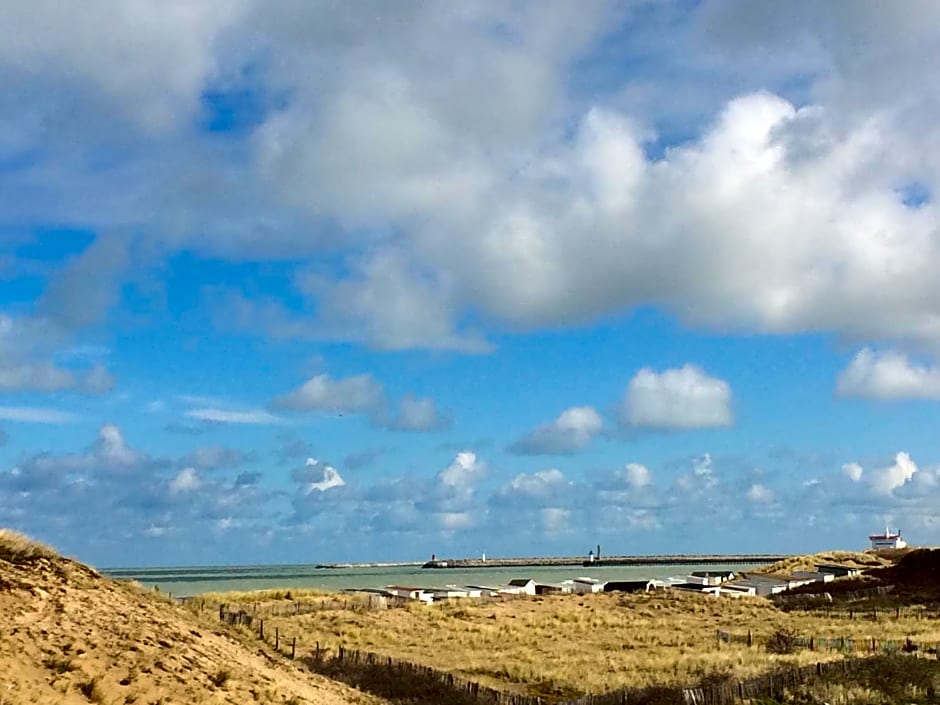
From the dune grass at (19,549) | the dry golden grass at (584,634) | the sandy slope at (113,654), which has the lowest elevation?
the dry golden grass at (584,634)

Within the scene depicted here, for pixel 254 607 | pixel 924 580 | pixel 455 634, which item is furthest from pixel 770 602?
pixel 254 607

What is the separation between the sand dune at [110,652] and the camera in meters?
15.7

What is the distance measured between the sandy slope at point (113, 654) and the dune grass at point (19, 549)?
0.19 metres

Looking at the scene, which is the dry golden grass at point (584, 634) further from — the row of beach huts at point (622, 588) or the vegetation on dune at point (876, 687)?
the vegetation on dune at point (876, 687)

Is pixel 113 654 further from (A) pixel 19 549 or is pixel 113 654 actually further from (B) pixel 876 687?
(B) pixel 876 687

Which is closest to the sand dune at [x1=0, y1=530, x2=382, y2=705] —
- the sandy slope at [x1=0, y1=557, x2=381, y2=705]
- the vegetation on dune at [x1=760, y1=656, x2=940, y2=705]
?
the sandy slope at [x1=0, y1=557, x2=381, y2=705]

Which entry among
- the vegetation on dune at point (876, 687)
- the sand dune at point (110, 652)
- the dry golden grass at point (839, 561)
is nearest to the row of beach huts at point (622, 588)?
the dry golden grass at point (839, 561)

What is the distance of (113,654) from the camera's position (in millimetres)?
17422

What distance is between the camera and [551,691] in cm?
2872

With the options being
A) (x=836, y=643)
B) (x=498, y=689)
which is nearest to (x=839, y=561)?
(x=836, y=643)

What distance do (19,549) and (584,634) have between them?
2998 cm

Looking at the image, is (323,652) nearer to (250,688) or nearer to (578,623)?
(250,688)

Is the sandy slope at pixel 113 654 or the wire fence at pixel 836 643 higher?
the sandy slope at pixel 113 654

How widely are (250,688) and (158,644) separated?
2.12m
